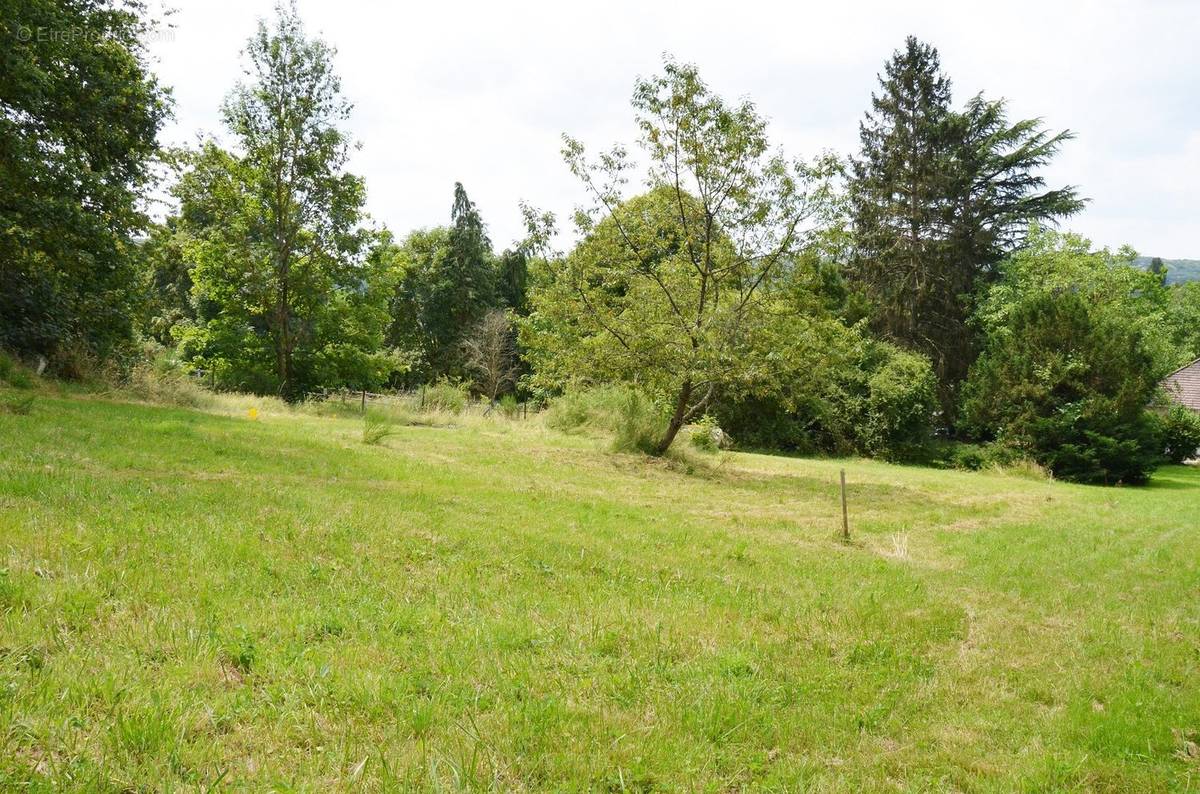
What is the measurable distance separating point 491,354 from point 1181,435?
115 feet

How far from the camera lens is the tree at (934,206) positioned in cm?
3444

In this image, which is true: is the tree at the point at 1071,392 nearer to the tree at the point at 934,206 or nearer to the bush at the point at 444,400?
the tree at the point at 934,206

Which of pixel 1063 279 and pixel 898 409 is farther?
pixel 1063 279

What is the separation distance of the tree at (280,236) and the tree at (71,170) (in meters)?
9.35

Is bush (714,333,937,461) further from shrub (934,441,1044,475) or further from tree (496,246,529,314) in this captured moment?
tree (496,246,529,314)

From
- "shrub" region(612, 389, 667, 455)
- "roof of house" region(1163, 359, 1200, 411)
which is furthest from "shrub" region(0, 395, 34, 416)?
"roof of house" region(1163, 359, 1200, 411)

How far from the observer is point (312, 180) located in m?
28.5

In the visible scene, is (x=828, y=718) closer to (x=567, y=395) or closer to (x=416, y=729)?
(x=416, y=729)

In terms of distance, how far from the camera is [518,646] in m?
4.55

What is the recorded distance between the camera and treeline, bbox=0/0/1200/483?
16.2 meters

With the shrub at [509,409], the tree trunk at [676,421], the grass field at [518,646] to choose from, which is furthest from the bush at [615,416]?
the grass field at [518,646]

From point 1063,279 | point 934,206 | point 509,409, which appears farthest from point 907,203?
point 509,409

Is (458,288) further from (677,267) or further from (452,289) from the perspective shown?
(677,267)

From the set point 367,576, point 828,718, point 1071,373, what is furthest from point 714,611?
point 1071,373
